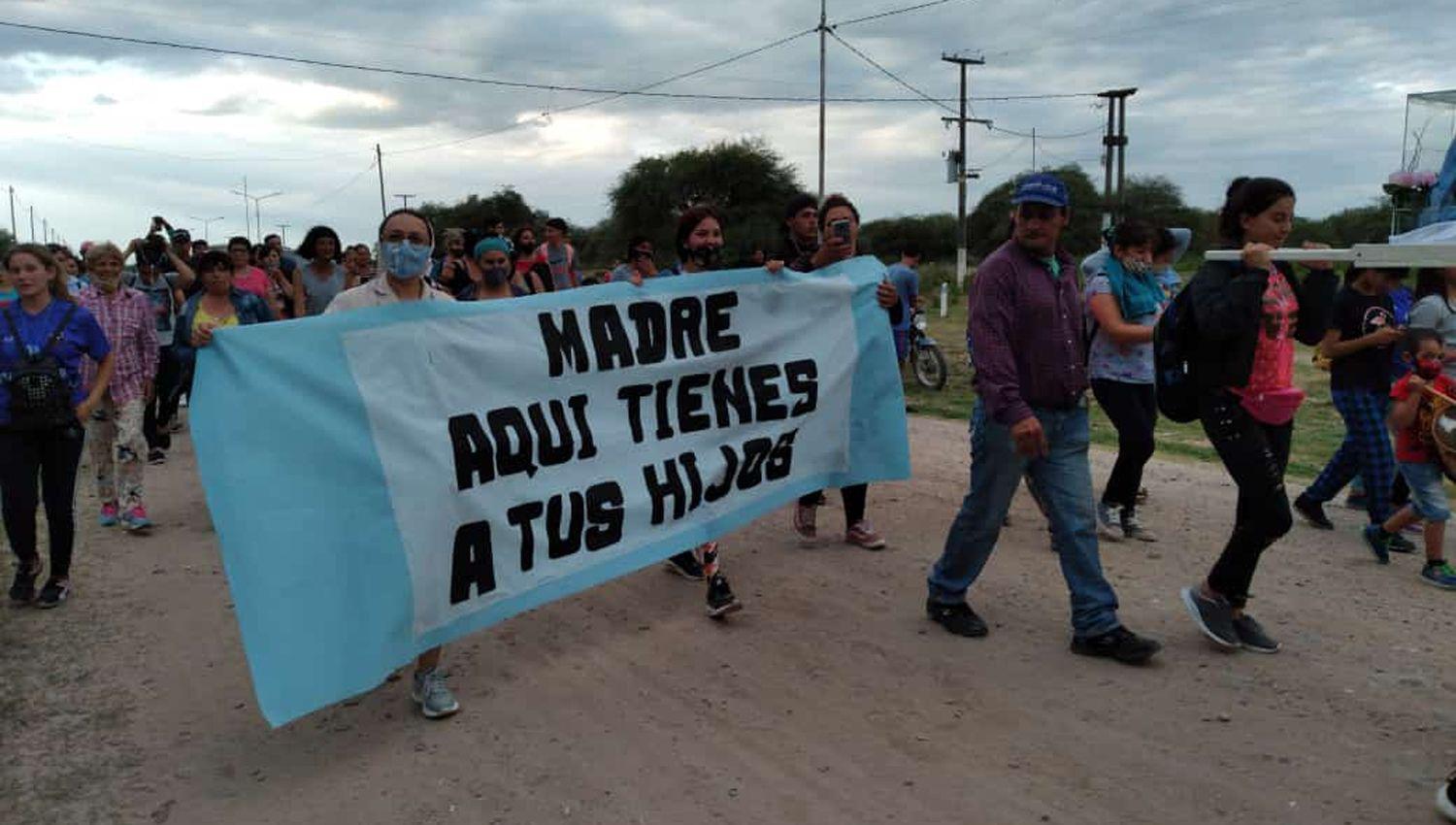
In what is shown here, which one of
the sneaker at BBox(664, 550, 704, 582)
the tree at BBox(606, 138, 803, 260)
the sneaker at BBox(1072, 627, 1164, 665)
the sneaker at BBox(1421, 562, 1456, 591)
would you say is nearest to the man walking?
the sneaker at BBox(1072, 627, 1164, 665)

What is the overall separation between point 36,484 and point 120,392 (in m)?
Answer: 1.54

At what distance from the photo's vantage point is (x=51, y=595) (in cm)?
573

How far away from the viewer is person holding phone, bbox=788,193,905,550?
19.0ft

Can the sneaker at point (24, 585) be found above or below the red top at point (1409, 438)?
below

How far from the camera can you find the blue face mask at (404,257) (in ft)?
13.5

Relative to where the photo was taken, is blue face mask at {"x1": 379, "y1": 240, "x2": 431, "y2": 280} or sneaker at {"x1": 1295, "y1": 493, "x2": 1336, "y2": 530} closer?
blue face mask at {"x1": 379, "y1": 240, "x2": 431, "y2": 280}

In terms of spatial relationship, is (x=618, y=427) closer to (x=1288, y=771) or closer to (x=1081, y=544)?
(x=1081, y=544)

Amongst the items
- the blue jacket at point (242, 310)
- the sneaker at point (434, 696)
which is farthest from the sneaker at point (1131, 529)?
the blue jacket at point (242, 310)

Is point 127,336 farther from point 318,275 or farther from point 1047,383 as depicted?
point 1047,383

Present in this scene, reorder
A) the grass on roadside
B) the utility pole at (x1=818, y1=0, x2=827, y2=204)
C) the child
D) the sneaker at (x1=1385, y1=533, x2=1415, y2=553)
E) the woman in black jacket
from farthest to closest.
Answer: the utility pole at (x1=818, y1=0, x2=827, y2=204)
the grass on roadside
the sneaker at (x1=1385, y1=533, x2=1415, y2=553)
the child
the woman in black jacket

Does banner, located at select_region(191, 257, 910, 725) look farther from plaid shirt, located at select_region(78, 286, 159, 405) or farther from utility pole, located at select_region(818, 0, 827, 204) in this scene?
utility pole, located at select_region(818, 0, 827, 204)

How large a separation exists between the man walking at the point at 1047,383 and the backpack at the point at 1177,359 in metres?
0.34

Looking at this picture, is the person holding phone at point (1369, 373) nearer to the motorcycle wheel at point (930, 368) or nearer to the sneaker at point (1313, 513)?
the sneaker at point (1313, 513)

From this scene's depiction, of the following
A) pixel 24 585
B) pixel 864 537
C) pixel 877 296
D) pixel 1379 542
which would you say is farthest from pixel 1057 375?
pixel 24 585
